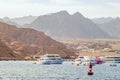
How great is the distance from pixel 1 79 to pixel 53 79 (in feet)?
44.4

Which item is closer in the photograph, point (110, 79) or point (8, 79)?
point (8, 79)

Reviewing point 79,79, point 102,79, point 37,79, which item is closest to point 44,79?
point 37,79

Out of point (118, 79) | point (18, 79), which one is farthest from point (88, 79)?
point (18, 79)

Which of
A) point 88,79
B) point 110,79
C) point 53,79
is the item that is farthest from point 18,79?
point 110,79

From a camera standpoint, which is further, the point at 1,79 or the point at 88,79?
the point at 88,79

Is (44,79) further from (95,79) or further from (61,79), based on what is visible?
(95,79)

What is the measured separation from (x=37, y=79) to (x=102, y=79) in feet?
58.8

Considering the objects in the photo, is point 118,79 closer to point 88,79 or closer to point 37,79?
point 88,79

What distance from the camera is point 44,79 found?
349ft

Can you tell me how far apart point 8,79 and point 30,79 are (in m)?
5.47

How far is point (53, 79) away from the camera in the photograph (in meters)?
107

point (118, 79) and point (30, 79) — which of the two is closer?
point (30, 79)

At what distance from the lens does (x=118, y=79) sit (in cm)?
11344

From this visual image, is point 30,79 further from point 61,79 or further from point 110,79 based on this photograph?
point 110,79
